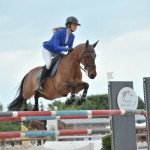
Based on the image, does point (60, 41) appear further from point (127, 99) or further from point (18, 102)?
point (18, 102)

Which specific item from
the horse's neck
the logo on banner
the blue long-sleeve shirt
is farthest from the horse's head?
the logo on banner

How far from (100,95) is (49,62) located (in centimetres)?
5919

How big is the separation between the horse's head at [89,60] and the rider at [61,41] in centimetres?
44

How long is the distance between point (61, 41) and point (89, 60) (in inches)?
29.5

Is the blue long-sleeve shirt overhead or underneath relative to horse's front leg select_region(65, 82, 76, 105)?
overhead

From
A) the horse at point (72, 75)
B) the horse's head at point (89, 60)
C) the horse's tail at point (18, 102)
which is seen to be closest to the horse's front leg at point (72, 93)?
the horse at point (72, 75)

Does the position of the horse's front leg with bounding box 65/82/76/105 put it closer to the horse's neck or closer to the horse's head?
the horse's head

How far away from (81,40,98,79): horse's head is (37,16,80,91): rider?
17.4 inches

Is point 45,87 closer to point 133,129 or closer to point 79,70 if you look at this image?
point 79,70

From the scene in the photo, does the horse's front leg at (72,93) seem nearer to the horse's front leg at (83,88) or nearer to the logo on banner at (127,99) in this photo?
the horse's front leg at (83,88)

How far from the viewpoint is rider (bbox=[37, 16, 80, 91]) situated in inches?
285

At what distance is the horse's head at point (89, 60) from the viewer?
666 centimetres

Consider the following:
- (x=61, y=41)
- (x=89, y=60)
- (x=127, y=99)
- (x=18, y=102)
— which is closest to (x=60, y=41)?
(x=61, y=41)

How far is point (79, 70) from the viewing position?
7.07m
